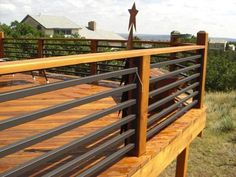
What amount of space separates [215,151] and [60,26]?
196 ft

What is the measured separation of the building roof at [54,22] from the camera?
64.8 metres

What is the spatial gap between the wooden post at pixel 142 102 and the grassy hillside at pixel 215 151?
18.2 feet

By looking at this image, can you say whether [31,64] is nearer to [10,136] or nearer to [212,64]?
[10,136]

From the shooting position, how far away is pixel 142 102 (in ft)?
10.5

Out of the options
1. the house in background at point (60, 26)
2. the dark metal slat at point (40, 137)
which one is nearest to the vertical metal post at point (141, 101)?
the dark metal slat at point (40, 137)

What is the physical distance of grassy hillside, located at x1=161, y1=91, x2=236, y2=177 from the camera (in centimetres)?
866

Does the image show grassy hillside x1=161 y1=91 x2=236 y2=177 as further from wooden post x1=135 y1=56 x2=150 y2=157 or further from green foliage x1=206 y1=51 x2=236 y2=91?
green foliage x1=206 y1=51 x2=236 y2=91

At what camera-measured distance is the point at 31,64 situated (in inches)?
75.1

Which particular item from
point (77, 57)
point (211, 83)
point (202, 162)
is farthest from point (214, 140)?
point (211, 83)

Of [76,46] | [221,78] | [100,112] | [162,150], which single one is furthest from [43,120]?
[221,78]

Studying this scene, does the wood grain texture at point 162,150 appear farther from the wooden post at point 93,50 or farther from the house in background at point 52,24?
the house in background at point 52,24

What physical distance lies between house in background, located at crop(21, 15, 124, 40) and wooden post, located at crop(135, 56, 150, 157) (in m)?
60.0

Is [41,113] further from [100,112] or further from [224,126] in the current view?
[224,126]

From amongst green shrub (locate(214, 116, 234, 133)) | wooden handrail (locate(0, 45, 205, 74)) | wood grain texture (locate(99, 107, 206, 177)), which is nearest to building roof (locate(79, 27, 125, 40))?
green shrub (locate(214, 116, 234, 133))
